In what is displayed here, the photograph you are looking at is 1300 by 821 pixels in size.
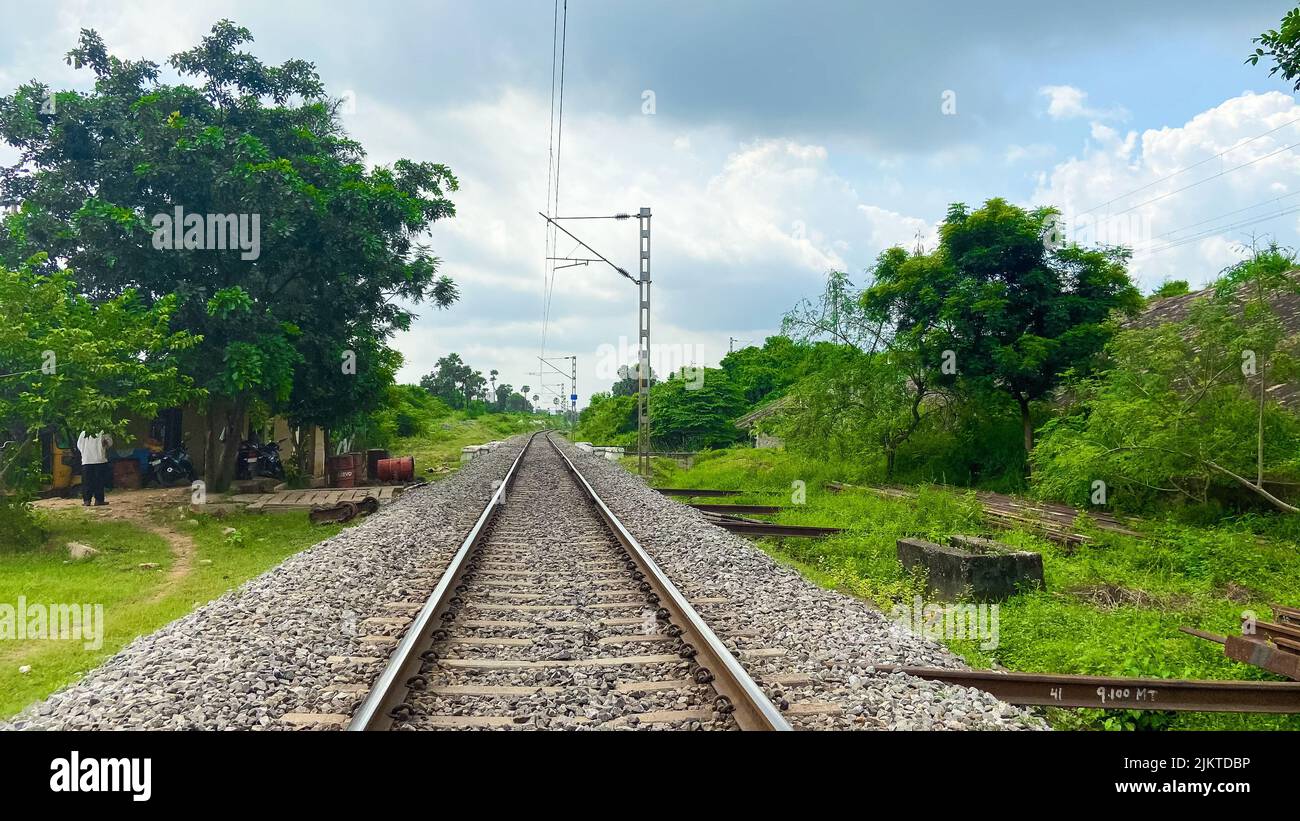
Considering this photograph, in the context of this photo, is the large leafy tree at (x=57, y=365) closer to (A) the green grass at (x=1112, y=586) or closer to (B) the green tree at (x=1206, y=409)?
(A) the green grass at (x=1112, y=586)

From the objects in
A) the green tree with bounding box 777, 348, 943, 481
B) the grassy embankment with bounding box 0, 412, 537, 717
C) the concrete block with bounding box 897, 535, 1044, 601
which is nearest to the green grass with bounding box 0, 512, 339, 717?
the grassy embankment with bounding box 0, 412, 537, 717

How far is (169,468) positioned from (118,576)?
1077cm

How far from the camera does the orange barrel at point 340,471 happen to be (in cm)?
1930

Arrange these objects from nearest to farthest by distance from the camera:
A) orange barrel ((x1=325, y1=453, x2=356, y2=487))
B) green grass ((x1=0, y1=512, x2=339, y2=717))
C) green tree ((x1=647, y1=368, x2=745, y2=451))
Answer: green grass ((x1=0, y1=512, x2=339, y2=717)) → orange barrel ((x1=325, y1=453, x2=356, y2=487)) → green tree ((x1=647, y1=368, x2=745, y2=451))

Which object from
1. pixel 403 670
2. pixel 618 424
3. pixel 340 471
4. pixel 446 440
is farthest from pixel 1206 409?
pixel 446 440

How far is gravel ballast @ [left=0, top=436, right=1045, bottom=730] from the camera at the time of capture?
13.2ft

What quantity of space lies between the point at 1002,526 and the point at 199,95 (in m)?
17.1

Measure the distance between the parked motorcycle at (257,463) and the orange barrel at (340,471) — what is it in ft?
4.67

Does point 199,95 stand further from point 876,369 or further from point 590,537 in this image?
point 876,369

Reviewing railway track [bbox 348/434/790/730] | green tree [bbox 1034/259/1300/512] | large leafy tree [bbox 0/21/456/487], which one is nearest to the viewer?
railway track [bbox 348/434/790/730]

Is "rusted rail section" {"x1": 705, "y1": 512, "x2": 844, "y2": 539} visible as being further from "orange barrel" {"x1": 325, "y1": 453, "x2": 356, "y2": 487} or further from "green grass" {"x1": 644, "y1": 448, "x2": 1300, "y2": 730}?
"orange barrel" {"x1": 325, "y1": 453, "x2": 356, "y2": 487}

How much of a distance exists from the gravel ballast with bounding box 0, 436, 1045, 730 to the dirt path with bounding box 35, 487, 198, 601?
1782mm

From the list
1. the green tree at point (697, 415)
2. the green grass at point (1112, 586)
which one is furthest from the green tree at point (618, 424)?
the green grass at point (1112, 586)
